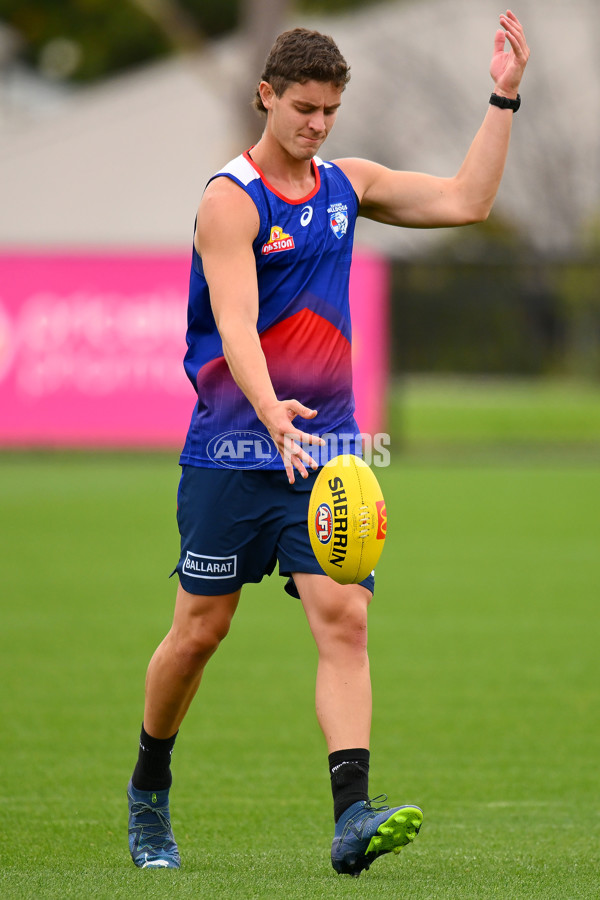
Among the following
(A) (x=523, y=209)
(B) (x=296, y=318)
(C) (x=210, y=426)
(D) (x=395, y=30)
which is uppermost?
(D) (x=395, y=30)

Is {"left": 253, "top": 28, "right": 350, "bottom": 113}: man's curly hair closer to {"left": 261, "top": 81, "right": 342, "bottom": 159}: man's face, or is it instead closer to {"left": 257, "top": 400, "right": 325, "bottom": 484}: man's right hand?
{"left": 261, "top": 81, "right": 342, "bottom": 159}: man's face

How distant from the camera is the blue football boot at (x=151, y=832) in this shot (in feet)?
14.4

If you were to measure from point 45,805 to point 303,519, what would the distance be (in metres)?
1.63

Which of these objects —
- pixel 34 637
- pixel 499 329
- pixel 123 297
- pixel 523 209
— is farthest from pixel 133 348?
pixel 523 209

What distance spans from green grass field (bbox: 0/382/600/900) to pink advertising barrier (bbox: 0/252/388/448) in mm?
5641

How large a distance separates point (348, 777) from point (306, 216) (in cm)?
179

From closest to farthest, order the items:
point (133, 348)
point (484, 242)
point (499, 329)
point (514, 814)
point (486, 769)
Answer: point (514, 814) → point (486, 769) → point (133, 348) → point (499, 329) → point (484, 242)

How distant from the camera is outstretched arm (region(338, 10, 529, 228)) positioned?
4.63m

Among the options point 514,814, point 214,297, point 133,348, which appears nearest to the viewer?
point 214,297

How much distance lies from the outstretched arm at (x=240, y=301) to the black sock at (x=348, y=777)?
89 cm

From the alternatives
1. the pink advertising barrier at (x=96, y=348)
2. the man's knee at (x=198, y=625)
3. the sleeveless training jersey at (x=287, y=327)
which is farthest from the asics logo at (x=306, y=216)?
the pink advertising barrier at (x=96, y=348)

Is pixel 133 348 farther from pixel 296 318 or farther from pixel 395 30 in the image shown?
pixel 395 30

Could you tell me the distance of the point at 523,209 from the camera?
34594 mm

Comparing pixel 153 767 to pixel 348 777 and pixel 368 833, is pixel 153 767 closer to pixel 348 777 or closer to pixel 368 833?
pixel 348 777
